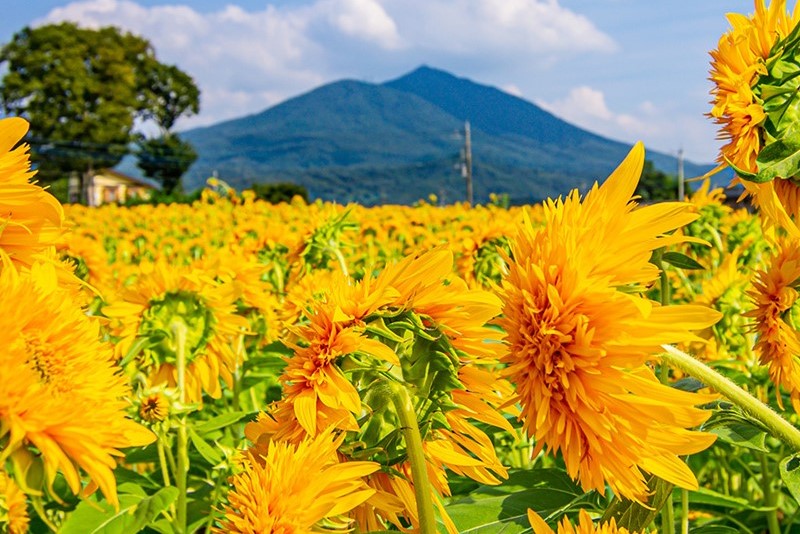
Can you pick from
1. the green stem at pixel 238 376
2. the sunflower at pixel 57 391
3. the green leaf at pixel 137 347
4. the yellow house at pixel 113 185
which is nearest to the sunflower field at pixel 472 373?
the sunflower at pixel 57 391

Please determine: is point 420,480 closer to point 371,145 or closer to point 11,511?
point 11,511

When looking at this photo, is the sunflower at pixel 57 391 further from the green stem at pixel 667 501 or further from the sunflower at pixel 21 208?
the green stem at pixel 667 501

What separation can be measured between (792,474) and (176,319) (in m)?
1.23

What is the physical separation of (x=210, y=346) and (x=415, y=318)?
118 centimetres

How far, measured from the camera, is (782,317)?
1.12 meters

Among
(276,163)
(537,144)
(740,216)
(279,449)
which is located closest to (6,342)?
(279,449)

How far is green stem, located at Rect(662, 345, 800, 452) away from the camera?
623mm

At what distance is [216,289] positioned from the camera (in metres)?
1.77

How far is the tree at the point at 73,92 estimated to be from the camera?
3809 centimetres

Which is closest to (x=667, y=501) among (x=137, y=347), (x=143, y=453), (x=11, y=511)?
(x=11, y=511)

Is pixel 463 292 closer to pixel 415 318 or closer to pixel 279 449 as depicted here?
pixel 415 318

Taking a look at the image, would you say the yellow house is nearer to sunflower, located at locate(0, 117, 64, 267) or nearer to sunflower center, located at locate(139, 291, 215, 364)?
sunflower center, located at locate(139, 291, 215, 364)

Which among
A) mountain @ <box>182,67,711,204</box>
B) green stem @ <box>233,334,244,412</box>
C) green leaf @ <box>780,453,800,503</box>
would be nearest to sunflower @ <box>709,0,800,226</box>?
green leaf @ <box>780,453,800,503</box>

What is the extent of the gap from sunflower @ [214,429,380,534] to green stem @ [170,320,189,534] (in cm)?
107
